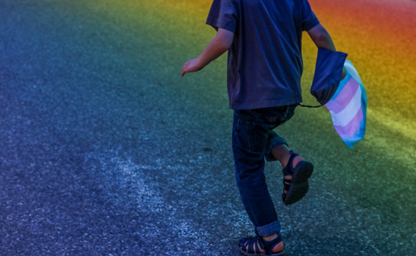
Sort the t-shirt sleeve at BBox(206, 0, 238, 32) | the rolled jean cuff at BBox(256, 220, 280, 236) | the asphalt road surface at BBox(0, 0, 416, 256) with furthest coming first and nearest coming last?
the asphalt road surface at BBox(0, 0, 416, 256) → the rolled jean cuff at BBox(256, 220, 280, 236) → the t-shirt sleeve at BBox(206, 0, 238, 32)

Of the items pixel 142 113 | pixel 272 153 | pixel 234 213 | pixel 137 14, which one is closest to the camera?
pixel 272 153

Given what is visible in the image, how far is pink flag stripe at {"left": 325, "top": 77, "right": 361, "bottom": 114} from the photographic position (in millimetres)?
3160

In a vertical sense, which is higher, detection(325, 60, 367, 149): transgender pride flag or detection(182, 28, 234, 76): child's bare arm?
Answer: detection(182, 28, 234, 76): child's bare arm

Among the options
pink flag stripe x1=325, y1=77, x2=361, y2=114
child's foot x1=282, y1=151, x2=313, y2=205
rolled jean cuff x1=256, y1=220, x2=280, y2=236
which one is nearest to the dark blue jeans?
rolled jean cuff x1=256, y1=220, x2=280, y2=236

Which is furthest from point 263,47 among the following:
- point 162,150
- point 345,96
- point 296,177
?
point 162,150

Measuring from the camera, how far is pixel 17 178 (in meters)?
3.68

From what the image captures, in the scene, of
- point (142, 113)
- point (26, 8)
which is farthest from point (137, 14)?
point (142, 113)

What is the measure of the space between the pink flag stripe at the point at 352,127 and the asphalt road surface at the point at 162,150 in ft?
1.72

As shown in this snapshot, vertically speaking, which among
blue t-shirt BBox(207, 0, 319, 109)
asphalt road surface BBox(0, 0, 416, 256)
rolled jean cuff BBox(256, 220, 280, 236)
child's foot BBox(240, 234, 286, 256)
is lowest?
asphalt road surface BBox(0, 0, 416, 256)

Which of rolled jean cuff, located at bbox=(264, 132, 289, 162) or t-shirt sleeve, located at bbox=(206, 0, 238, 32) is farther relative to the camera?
rolled jean cuff, located at bbox=(264, 132, 289, 162)

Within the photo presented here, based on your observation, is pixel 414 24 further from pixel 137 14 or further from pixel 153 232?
pixel 153 232

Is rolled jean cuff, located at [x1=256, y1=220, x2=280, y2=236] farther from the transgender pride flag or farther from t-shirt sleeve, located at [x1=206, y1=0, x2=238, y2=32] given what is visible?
t-shirt sleeve, located at [x1=206, y1=0, x2=238, y2=32]

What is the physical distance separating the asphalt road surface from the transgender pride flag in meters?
0.54

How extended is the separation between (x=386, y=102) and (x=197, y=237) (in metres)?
2.93
